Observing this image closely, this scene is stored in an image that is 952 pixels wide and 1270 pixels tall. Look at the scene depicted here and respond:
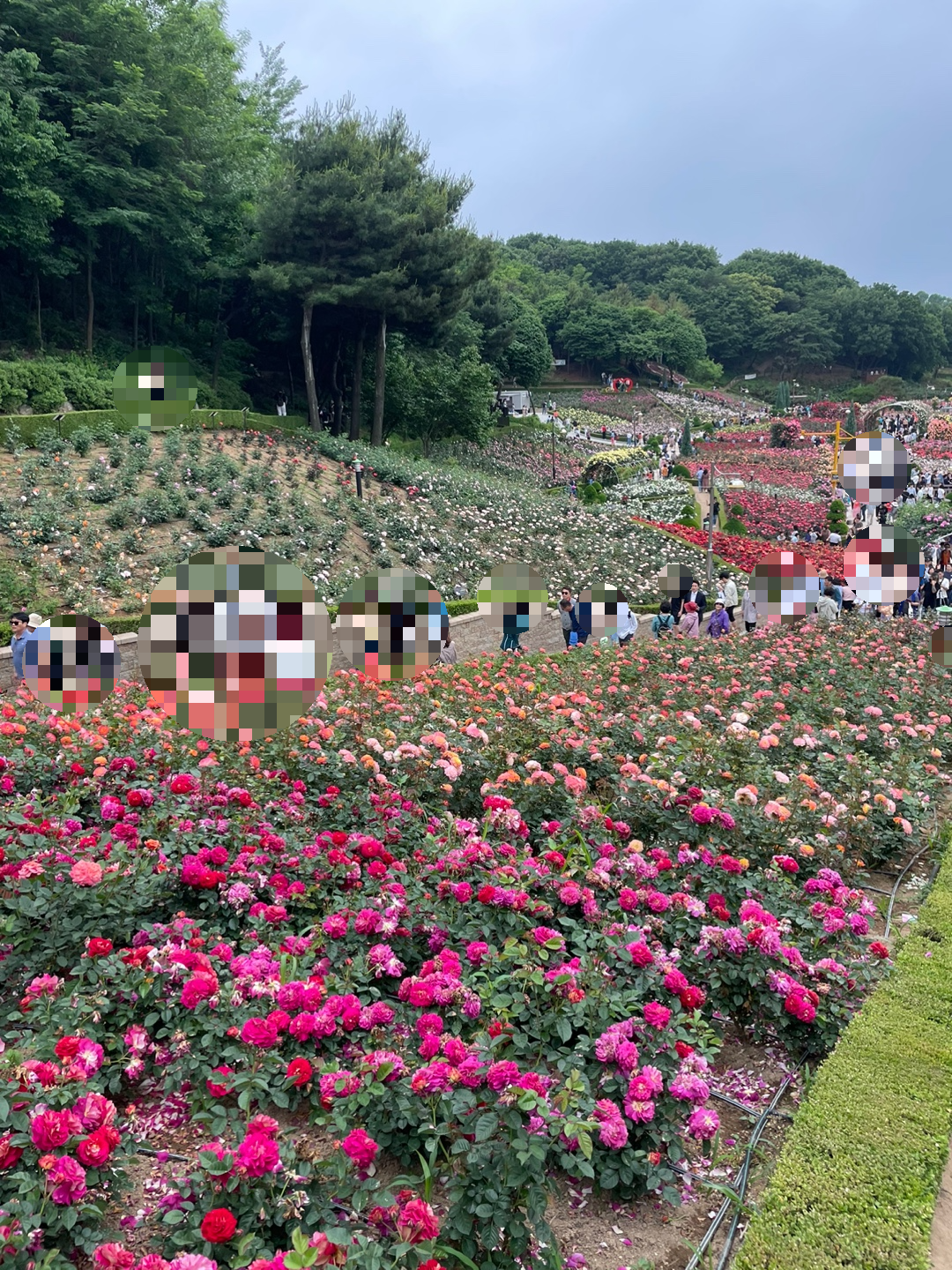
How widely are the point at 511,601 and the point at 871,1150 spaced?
25.0 feet

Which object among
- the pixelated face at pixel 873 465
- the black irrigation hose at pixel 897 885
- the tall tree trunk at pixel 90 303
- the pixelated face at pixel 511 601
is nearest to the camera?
the black irrigation hose at pixel 897 885

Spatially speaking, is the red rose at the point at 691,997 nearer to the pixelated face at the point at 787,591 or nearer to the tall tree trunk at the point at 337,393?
the pixelated face at the point at 787,591

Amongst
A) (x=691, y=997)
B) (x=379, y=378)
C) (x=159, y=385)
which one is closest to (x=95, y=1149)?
(x=691, y=997)

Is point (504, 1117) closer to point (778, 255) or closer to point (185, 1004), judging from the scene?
point (185, 1004)

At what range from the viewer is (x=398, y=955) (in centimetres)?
295

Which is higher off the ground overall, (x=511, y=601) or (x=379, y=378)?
(x=379, y=378)

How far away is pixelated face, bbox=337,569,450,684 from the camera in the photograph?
5.28m

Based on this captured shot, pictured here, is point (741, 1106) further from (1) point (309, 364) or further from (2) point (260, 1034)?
(1) point (309, 364)

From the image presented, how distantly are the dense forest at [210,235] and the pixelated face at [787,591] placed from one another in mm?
14091

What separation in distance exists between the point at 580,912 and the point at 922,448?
4294 cm

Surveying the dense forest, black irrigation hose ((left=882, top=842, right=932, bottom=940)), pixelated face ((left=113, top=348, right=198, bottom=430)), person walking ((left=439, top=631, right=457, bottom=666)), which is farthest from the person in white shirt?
the dense forest

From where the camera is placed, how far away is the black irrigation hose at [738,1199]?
84.7 inches

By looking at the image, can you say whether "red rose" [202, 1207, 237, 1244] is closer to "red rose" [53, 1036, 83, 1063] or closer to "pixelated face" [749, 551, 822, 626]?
"red rose" [53, 1036, 83, 1063]

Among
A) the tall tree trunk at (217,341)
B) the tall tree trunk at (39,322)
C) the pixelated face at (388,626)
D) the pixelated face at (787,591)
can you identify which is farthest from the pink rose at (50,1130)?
the tall tree trunk at (217,341)
